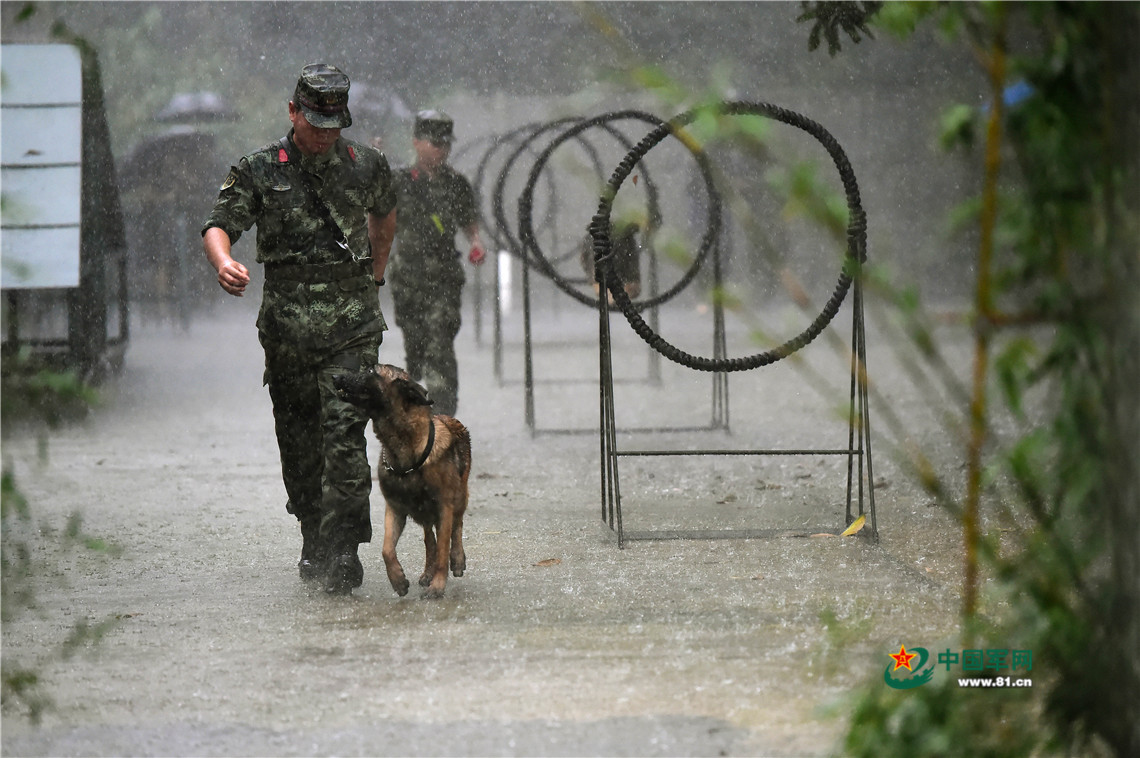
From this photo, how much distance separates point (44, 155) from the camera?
9.38 m

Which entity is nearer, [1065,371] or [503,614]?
[1065,371]

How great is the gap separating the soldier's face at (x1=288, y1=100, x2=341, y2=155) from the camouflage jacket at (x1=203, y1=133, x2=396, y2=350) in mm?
31

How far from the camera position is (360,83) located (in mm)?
12820

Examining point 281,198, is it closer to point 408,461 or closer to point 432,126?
point 408,461

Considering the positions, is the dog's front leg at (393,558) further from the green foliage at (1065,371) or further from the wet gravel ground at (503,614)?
the green foliage at (1065,371)

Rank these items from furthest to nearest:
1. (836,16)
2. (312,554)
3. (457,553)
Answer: (836,16) → (312,554) → (457,553)

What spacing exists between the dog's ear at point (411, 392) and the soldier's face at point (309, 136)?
93 centimetres

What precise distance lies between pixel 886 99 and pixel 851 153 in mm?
756

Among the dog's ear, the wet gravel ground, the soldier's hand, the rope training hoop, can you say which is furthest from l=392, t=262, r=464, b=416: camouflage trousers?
the soldier's hand

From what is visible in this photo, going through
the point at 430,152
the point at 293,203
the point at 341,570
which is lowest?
the point at 341,570

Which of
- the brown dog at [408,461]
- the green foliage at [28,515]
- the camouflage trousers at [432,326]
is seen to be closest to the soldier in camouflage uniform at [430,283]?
the camouflage trousers at [432,326]

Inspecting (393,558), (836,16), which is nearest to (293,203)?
(393,558)

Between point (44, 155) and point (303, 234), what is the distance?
5.51m

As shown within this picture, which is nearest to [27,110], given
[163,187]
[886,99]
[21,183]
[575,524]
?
[21,183]
